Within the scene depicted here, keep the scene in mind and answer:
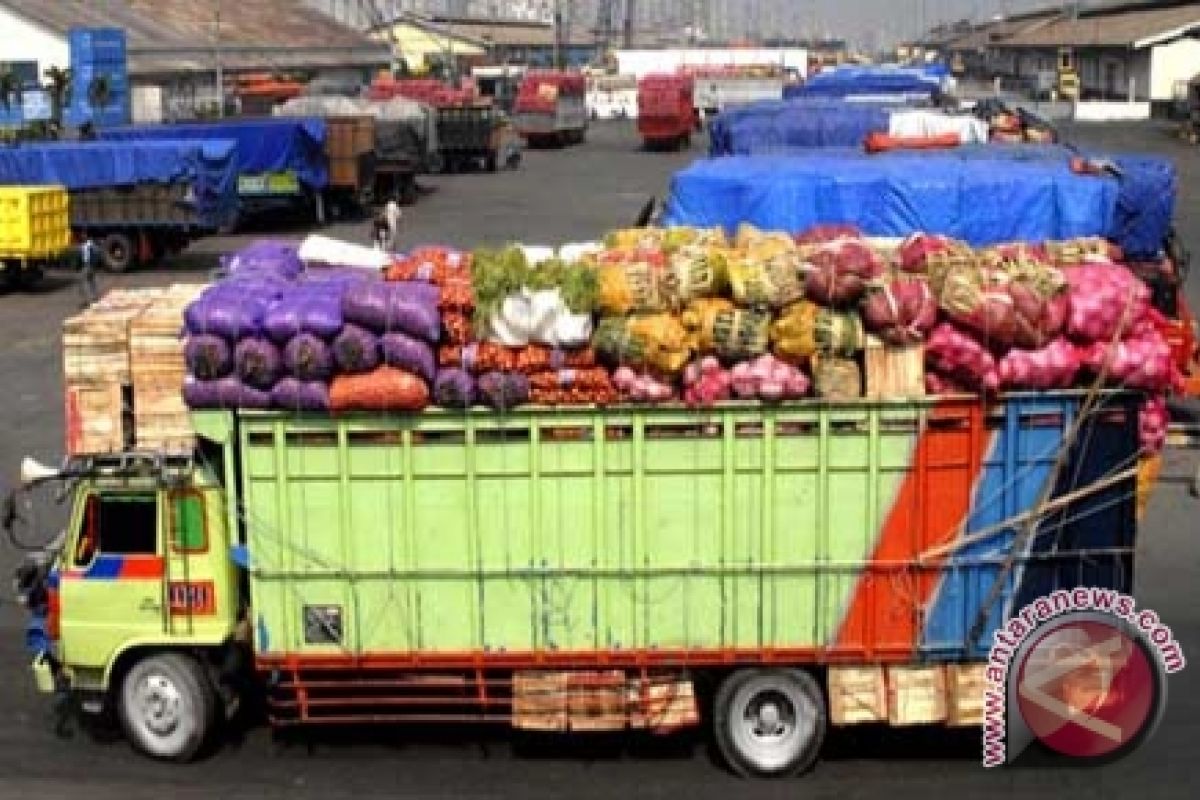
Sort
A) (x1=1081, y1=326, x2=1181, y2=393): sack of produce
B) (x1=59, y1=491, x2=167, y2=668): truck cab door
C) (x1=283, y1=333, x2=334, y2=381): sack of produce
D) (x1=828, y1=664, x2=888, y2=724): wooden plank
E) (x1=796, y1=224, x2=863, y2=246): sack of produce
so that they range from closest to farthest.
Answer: (x1=1081, y1=326, x2=1181, y2=393): sack of produce < (x1=283, y1=333, x2=334, y2=381): sack of produce < (x1=828, y1=664, x2=888, y2=724): wooden plank < (x1=59, y1=491, x2=167, y2=668): truck cab door < (x1=796, y1=224, x2=863, y2=246): sack of produce

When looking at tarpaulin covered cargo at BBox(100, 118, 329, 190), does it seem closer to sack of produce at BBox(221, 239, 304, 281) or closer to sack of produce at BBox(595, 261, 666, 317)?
sack of produce at BBox(221, 239, 304, 281)

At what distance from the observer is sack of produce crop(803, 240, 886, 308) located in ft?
34.8

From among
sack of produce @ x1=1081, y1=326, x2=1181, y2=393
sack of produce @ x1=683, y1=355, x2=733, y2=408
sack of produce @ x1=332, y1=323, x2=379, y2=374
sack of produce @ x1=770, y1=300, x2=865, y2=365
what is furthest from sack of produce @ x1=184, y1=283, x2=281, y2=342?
sack of produce @ x1=1081, y1=326, x2=1181, y2=393

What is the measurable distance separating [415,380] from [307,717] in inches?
104

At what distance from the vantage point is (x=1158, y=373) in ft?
34.3

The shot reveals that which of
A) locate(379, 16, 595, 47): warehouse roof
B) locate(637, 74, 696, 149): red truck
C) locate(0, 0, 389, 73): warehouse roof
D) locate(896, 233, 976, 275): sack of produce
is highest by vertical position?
locate(379, 16, 595, 47): warehouse roof

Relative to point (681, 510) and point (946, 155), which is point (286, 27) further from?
point (681, 510)

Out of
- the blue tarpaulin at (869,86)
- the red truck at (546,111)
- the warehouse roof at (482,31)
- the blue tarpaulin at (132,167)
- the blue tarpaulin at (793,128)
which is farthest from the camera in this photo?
the warehouse roof at (482,31)

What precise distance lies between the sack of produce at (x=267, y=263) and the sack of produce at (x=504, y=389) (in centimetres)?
230

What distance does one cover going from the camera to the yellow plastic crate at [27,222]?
34000 millimetres

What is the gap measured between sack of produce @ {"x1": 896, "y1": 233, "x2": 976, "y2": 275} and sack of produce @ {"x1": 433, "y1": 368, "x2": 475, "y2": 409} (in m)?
3.26

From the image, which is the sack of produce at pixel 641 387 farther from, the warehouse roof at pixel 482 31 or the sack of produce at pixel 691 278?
the warehouse roof at pixel 482 31

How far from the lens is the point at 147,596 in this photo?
11203 mm

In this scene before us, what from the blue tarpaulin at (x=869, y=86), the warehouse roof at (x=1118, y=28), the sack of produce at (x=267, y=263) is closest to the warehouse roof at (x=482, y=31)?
the warehouse roof at (x=1118, y=28)
